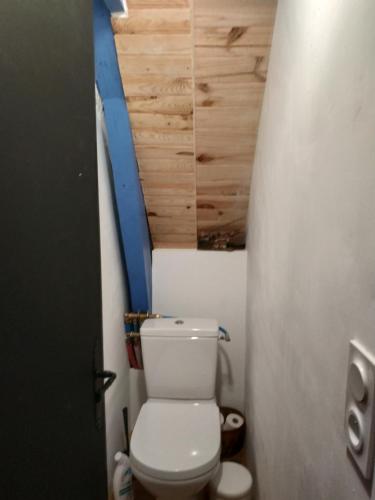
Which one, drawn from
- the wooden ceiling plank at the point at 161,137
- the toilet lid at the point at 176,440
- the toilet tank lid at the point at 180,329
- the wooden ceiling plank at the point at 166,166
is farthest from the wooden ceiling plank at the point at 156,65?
the toilet lid at the point at 176,440

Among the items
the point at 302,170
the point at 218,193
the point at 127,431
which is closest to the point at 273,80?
the point at 302,170

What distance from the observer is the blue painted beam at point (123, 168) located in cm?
144

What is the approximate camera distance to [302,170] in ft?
3.13

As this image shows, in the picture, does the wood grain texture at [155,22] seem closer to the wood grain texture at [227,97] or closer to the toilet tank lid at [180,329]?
→ the wood grain texture at [227,97]

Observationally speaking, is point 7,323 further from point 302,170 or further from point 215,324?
point 215,324

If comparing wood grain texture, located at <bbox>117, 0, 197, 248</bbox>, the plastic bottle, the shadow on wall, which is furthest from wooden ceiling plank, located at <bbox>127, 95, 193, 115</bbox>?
the plastic bottle

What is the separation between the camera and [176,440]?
160 centimetres

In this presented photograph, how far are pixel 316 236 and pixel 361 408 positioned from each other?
39cm

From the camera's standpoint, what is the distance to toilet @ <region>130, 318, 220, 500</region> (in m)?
1.46

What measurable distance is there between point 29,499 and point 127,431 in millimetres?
1593

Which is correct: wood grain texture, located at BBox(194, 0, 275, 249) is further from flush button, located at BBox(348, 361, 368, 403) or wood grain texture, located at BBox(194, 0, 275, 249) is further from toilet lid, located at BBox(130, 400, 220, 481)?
flush button, located at BBox(348, 361, 368, 403)

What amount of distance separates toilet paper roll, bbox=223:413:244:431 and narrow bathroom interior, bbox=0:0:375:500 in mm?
14

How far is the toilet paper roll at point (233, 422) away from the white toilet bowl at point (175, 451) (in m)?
0.31

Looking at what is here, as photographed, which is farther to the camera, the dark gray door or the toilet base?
the toilet base
